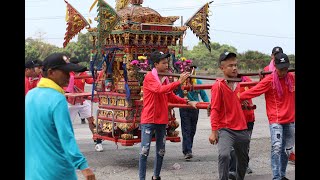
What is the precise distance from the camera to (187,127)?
10844 mm

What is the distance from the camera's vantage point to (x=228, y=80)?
7.32 m

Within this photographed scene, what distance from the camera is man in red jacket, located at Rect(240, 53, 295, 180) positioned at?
25.7 ft

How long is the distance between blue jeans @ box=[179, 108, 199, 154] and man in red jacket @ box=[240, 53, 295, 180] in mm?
2949

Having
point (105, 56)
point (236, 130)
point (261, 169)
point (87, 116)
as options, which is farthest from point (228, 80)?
point (87, 116)

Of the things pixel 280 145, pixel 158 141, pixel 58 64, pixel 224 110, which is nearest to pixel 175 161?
pixel 158 141

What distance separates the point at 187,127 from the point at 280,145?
3.18 metres

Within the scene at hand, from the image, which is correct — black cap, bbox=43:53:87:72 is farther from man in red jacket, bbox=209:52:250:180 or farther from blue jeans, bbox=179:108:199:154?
blue jeans, bbox=179:108:199:154

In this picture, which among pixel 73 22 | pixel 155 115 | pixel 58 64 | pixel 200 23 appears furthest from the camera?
pixel 73 22

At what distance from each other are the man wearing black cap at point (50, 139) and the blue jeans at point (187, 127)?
5814mm

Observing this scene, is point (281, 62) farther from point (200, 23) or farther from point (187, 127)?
point (187, 127)

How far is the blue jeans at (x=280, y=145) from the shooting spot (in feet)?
25.7

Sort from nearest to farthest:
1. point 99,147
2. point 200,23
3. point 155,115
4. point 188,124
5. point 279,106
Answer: point 279,106, point 155,115, point 200,23, point 188,124, point 99,147

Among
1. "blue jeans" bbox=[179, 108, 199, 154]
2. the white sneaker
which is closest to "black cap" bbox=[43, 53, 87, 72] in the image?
"blue jeans" bbox=[179, 108, 199, 154]
